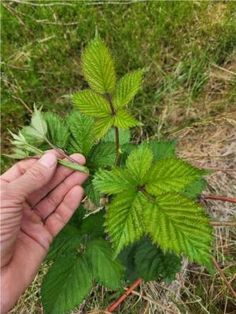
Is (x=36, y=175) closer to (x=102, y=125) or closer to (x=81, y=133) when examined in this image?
(x=81, y=133)

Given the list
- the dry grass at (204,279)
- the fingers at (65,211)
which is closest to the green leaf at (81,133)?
the fingers at (65,211)

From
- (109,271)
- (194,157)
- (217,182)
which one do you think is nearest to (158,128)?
(194,157)

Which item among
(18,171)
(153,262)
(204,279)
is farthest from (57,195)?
(204,279)

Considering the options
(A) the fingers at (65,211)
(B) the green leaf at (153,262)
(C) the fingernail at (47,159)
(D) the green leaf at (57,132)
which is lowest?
(B) the green leaf at (153,262)

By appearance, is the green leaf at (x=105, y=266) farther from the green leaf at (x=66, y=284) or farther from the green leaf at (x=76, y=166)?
the green leaf at (x=76, y=166)

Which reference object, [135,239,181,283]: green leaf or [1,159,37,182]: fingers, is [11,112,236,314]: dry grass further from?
[1,159,37,182]: fingers
